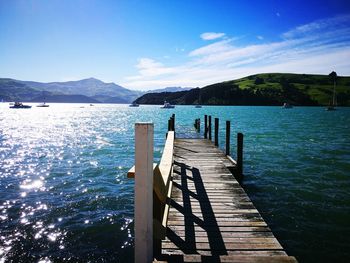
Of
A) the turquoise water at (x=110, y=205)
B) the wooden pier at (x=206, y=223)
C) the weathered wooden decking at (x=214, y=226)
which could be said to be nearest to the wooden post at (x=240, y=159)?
the turquoise water at (x=110, y=205)

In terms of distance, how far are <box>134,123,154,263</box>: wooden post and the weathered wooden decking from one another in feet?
2.66

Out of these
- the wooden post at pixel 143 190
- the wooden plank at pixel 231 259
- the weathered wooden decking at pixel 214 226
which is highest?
the wooden post at pixel 143 190

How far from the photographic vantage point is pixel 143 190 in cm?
381

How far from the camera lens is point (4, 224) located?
887 cm

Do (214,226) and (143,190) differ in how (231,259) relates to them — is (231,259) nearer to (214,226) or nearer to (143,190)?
(214,226)

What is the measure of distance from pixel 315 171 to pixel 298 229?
789 cm

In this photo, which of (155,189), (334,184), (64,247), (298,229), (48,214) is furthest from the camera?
(334,184)

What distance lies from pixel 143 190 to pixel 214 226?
9.45 ft

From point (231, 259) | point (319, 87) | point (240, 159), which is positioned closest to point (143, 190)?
point (231, 259)

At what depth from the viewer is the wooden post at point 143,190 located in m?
3.63

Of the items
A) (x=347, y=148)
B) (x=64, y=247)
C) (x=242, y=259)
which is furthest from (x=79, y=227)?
(x=347, y=148)

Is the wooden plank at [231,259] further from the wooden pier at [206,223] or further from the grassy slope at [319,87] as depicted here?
the grassy slope at [319,87]

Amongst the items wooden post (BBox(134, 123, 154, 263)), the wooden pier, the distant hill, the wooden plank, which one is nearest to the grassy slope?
the distant hill

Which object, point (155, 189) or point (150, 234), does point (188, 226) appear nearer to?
Answer: point (155, 189)
